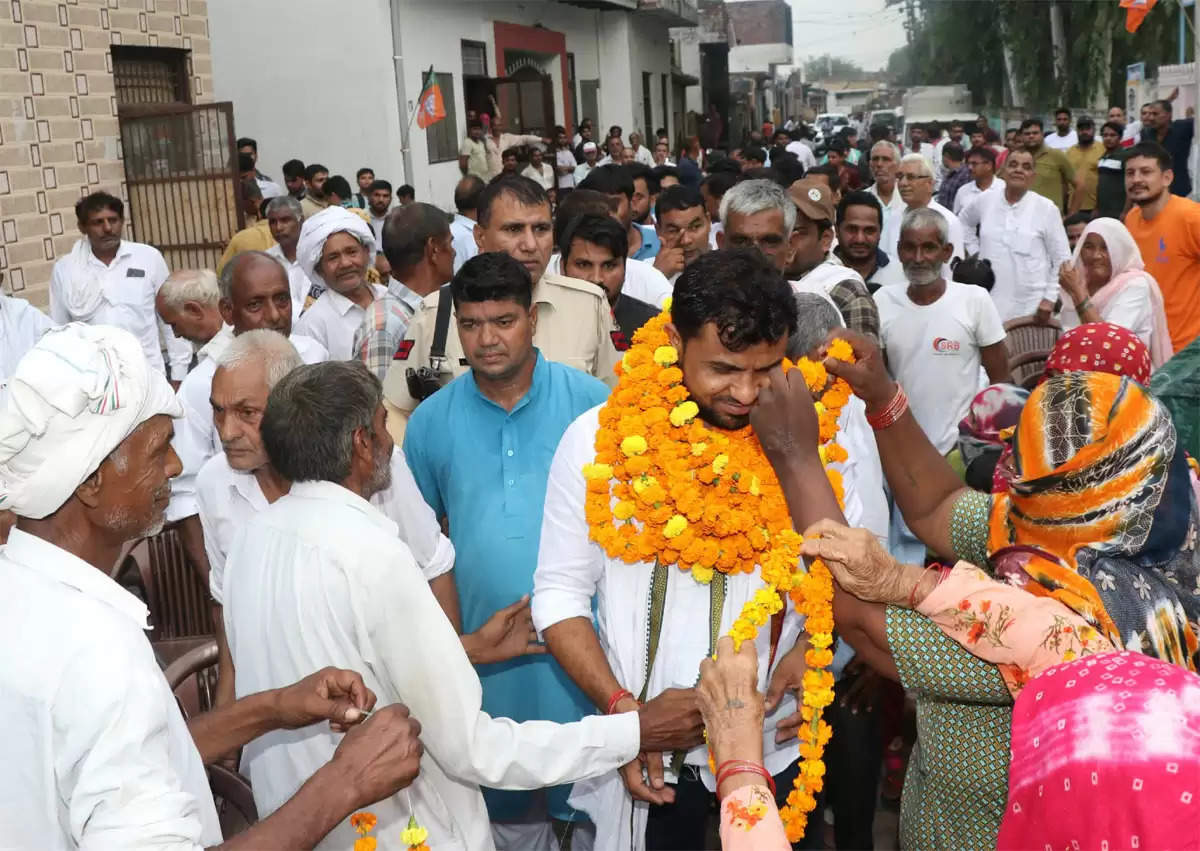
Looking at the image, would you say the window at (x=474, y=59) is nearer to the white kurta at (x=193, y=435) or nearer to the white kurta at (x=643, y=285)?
the white kurta at (x=643, y=285)

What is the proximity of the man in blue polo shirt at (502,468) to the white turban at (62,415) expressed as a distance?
153 centimetres

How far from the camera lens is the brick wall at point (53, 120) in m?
10.2

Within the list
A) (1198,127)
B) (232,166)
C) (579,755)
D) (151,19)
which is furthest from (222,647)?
(1198,127)

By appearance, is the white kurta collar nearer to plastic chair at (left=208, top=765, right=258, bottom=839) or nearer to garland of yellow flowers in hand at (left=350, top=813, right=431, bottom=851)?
garland of yellow flowers in hand at (left=350, top=813, right=431, bottom=851)

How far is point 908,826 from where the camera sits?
2.90m

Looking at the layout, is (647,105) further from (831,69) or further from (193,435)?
(831,69)

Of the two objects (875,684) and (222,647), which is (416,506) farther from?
(875,684)

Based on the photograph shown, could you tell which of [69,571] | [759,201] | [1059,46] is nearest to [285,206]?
[759,201]

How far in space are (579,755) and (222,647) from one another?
3.88 ft

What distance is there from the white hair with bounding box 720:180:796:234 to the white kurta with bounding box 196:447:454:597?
2.02 metres

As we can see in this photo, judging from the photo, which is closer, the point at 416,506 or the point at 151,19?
the point at 416,506

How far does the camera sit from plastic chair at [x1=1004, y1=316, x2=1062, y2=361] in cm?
697

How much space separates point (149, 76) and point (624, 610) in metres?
11.2

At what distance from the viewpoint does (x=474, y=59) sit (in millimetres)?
19062
